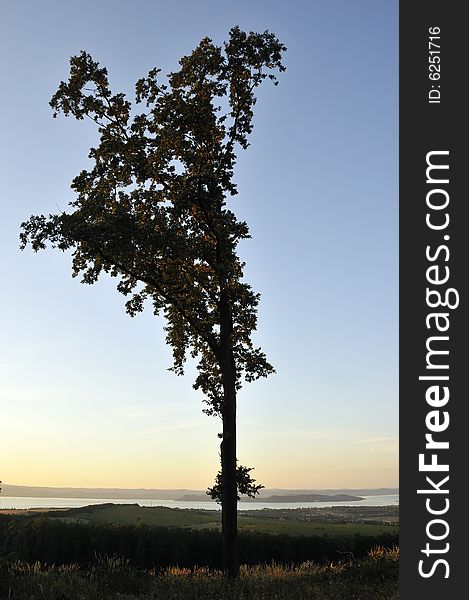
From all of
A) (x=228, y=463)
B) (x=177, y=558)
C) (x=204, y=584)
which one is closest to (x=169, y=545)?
(x=177, y=558)

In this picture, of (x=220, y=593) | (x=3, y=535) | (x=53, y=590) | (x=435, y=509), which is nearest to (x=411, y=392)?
(x=435, y=509)

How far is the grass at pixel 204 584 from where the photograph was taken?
15.5m

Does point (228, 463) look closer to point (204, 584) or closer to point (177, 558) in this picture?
point (204, 584)

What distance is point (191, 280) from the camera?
22156mm

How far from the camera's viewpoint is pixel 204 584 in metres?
17.8

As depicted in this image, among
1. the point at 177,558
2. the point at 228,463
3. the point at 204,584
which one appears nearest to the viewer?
the point at 204,584

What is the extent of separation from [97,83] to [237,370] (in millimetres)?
10453

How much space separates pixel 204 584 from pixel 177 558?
8.42m

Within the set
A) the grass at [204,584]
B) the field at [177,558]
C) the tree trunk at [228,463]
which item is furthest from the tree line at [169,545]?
the tree trunk at [228,463]

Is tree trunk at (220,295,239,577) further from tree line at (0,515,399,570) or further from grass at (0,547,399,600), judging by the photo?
tree line at (0,515,399,570)

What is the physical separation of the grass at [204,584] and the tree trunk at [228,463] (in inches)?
28.7

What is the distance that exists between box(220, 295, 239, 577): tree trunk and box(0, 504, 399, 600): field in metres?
0.72

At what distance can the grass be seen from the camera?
15.5 m

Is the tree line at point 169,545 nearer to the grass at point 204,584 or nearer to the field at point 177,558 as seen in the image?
the field at point 177,558
